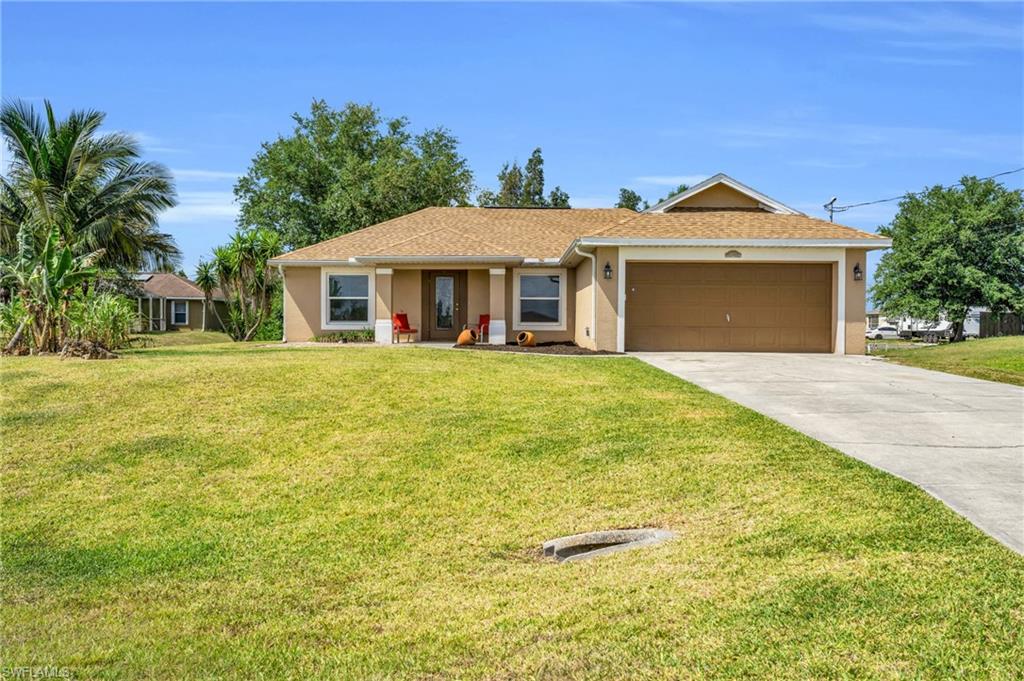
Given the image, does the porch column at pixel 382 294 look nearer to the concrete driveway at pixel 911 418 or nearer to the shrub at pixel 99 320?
the shrub at pixel 99 320

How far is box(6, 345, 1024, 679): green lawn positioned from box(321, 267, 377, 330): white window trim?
11932mm

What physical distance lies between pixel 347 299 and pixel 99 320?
811cm

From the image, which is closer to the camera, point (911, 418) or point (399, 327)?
point (911, 418)

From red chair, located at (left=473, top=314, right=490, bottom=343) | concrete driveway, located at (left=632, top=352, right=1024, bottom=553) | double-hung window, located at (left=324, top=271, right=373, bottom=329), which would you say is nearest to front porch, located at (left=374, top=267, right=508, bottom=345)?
red chair, located at (left=473, top=314, right=490, bottom=343)

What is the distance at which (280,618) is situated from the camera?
4.70 m

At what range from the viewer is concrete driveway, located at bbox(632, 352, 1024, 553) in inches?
241

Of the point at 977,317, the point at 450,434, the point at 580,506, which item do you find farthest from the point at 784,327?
the point at 977,317

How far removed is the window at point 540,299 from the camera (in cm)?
2200

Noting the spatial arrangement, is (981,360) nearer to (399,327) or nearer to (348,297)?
(399,327)

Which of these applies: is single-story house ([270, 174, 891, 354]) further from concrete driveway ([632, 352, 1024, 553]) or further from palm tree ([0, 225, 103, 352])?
palm tree ([0, 225, 103, 352])

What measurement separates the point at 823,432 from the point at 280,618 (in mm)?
6175

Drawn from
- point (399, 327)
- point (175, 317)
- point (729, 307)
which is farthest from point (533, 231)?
point (175, 317)

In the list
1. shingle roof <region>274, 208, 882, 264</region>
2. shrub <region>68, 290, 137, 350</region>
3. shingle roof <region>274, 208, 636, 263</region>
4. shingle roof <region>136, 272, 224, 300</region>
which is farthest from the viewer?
shingle roof <region>136, 272, 224, 300</region>

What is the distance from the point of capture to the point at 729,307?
1869 cm
